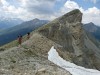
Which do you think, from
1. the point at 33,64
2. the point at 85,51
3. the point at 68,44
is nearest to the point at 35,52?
the point at 33,64

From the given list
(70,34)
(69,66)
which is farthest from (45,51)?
(70,34)

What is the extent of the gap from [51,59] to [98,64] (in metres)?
57.1

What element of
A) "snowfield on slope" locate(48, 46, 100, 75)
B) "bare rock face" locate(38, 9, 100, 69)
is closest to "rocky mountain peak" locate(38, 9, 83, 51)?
"bare rock face" locate(38, 9, 100, 69)

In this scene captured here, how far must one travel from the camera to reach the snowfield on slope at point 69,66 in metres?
39.7

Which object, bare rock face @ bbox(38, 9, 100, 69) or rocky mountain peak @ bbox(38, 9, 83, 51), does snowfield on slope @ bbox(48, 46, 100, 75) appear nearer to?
rocky mountain peak @ bbox(38, 9, 83, 51)

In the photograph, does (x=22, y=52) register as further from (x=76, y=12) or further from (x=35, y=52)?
(x=76, y=12)

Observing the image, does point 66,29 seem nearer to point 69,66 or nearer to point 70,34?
point 70,34

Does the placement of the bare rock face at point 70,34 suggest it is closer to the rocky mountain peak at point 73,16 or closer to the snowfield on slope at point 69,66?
the rocky mountain peak at point 73,16

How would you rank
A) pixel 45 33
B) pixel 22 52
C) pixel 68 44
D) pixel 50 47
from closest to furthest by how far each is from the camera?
pixel 22 52
pixel 50 47
pixel 45 33
pixel 68 44

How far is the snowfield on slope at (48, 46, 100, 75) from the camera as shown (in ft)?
130

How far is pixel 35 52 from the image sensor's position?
A: 154 feet

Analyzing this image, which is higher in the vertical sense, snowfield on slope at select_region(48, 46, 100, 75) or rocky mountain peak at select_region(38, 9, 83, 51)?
rocky mountain peak at select_region(38, 9, 83, 51)

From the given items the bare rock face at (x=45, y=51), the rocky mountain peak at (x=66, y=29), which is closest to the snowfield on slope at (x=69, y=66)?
the bare rock face at (x=45, y=51)

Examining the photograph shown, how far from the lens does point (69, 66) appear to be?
4297 cm
